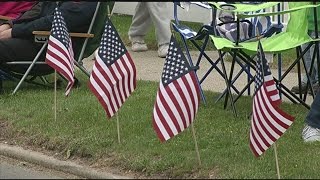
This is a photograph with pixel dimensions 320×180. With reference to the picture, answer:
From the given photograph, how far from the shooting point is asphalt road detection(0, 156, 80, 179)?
22.6 feet

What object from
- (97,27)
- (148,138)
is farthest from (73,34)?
(148,138)

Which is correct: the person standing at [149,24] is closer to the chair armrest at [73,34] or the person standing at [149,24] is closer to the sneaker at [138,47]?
the sneaker at [138,47]

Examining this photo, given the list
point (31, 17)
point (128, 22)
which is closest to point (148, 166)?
point (31, 17)

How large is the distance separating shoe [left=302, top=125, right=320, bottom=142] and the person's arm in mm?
3333

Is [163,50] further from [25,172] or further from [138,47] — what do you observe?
[25,172]

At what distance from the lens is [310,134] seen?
23.6 feet

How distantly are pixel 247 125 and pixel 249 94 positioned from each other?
1.69m

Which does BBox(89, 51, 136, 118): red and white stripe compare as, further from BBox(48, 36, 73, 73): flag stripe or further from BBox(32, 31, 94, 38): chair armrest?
BBox(32, 31, 94, 38): chair armrest

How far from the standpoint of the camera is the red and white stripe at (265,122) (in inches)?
248

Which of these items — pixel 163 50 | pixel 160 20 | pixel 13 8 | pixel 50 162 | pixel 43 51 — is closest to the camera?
pixel 50 162

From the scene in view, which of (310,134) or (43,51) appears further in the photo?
(43,51)

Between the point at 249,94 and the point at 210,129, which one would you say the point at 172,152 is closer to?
the point at 210,129

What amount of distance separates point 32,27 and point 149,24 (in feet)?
11.2

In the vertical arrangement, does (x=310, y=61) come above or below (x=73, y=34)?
below
